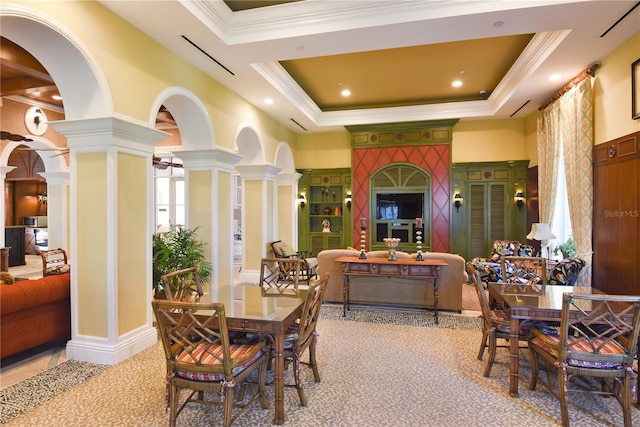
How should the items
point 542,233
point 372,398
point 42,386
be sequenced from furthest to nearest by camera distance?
point 542,233 → point 42,386 → point 372,398

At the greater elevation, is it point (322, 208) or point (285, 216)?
point (322, 208)

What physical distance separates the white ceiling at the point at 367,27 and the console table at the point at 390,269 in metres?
2.81

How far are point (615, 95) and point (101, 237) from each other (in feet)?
20.5

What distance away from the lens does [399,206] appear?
27.4 feet

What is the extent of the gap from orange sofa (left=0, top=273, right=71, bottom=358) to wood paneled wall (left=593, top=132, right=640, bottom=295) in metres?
6.46

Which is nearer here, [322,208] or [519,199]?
[519,199]

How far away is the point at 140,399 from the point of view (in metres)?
2.75

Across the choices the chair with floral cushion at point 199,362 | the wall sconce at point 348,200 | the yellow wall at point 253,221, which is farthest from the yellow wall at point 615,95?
the yellow wall at point 253,221

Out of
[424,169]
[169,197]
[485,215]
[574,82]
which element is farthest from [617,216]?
[169,197]

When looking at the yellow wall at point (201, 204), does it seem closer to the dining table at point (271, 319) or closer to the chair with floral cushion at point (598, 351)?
the dining table at point (271, 319)

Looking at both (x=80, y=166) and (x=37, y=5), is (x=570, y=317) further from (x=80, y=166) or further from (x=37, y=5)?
(x=37, y=5)

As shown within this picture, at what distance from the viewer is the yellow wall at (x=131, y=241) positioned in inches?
138

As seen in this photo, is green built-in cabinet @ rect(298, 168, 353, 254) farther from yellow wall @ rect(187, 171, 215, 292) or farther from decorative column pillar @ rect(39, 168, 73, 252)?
decorative column pillar @ rect(39, 168, 73, 252)

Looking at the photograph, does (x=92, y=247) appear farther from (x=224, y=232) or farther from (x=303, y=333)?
(x=303, y=333)
